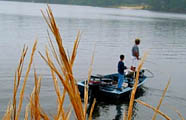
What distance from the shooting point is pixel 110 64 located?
101ft

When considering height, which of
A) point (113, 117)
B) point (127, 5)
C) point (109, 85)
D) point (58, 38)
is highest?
point (127, 5)

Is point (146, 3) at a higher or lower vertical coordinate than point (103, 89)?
higher

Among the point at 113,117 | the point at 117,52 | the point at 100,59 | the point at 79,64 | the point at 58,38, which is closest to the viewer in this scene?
the point at 58,38

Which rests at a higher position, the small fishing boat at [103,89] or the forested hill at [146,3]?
the forested hill at [146,3]

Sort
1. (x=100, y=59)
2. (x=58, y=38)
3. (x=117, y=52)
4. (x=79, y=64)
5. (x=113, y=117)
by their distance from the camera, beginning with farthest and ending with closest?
(x=117, y=52), (x=100, y=59), (x=79, y=64), (x=113, y=117), (x=58, y=38)

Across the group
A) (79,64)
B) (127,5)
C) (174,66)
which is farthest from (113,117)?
(127,5)

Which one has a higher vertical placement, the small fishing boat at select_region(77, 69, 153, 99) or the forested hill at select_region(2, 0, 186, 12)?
the forested hill at select_region(2, 0, 186, 12)

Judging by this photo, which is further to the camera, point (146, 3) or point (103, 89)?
point (146, 3)

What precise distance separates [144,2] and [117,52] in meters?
145

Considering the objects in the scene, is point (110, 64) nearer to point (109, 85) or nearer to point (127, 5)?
point (109, 85)

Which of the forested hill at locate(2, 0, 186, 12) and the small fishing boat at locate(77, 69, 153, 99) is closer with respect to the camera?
the small fishing boat at locate(77, 69, 153, 99)

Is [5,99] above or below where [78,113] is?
below

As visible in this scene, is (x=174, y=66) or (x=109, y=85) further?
(x=174, y=66)

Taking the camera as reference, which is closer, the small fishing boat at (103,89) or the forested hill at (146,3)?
the small fishing boat at (103,89)
